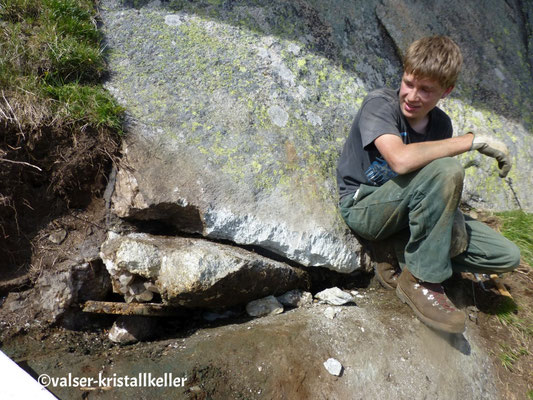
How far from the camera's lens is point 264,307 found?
10.9 ft

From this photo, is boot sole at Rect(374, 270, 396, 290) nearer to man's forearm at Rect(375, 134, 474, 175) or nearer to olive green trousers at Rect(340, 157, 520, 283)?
olive green trousers at Rect(340, 157, 520, 283)

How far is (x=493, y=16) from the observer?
5.21 meters

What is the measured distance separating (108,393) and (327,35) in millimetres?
3538

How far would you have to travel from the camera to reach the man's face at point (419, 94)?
10.4ft

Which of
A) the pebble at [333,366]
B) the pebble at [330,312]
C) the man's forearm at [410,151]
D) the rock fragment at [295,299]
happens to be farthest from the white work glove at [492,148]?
the pebble at [333,366]

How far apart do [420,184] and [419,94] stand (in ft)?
2.07

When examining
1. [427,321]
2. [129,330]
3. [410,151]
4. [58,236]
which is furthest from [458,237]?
[58,236]

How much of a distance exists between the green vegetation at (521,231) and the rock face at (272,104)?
0.21 meters

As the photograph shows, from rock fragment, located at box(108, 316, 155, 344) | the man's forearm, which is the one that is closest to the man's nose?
the man's forearm

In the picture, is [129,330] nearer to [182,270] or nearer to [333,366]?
[182,270]

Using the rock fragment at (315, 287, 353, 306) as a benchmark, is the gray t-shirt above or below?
above

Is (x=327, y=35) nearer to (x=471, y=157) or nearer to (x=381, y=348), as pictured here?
(x=471, y=157)

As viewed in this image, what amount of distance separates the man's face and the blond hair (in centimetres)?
4

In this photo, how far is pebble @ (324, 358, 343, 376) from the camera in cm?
284
